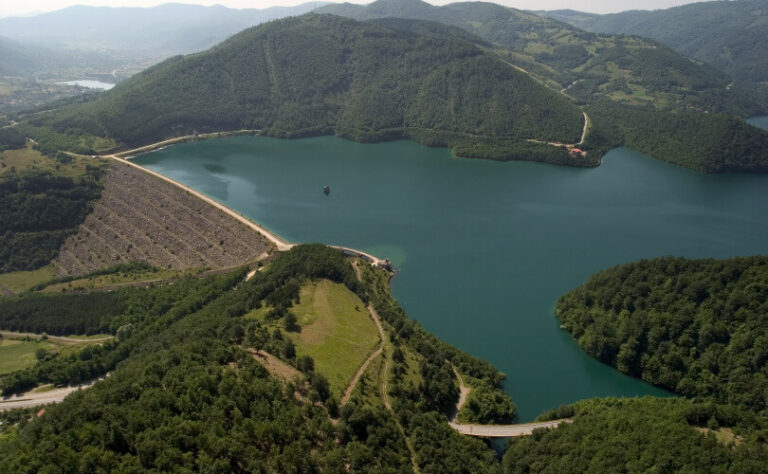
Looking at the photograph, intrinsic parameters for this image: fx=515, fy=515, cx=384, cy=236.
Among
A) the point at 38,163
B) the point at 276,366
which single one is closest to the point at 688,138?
the point at 276,366

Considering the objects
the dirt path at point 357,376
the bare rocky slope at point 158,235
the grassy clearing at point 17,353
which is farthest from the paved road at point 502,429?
the grassy clearing at point 17,353

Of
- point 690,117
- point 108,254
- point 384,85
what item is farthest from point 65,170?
point 690,117

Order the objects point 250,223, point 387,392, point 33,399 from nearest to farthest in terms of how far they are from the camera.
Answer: point 387,392, point 33,399, point 250,223

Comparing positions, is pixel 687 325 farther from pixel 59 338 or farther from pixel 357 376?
pixel 59 338

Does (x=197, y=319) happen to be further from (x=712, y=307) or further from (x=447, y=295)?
(x=712, y=307)

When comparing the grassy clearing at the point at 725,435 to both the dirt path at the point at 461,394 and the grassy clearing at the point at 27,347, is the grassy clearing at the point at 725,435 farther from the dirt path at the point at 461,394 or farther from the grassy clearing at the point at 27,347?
the grassy clearing at the point at 27,347

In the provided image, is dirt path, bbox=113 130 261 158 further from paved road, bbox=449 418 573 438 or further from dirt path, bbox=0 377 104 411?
paved road, bbox=449 418 573 438
